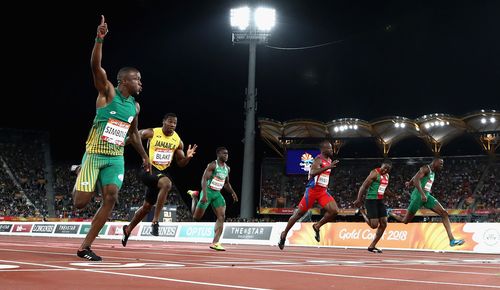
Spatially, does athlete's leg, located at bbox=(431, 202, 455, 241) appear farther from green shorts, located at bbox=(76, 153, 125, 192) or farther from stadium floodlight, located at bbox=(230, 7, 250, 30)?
stadium floodlight, located at bbox=(230, 7, 250, 30)

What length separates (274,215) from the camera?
173 feet

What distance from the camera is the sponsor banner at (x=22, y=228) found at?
102ft

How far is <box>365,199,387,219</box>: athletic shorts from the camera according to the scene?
540 inches

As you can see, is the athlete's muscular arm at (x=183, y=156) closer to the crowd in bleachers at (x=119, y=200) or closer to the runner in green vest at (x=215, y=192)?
the runner in green vest at (x=215, y=192)

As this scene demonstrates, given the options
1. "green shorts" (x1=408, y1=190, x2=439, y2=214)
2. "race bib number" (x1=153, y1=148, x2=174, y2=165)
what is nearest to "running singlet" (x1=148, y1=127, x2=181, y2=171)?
"race bib number" (x1=153, y1=148, x2=174, y2=165)

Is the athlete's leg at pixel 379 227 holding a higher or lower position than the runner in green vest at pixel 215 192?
lower

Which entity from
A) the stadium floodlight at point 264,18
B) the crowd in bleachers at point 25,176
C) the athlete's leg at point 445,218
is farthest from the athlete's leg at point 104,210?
the crowd in bleachers at point 25,176

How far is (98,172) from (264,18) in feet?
97.4

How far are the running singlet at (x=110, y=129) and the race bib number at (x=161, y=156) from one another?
3.77m

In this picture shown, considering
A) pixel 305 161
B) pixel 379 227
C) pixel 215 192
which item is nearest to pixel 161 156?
pixel 215 192

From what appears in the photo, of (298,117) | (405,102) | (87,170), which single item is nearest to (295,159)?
(298,117)

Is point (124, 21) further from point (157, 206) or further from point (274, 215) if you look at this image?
point (157, 206)

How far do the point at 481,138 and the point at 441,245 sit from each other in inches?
1354

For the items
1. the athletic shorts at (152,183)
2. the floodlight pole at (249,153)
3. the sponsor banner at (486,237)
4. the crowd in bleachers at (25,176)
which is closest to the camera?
the athletic shorts at (152,183)
